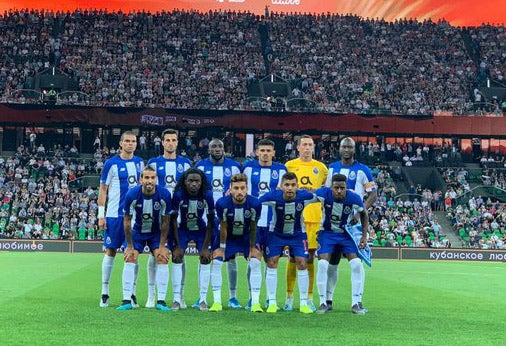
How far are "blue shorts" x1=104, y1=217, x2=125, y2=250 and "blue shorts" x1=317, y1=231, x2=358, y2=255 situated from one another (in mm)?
3033

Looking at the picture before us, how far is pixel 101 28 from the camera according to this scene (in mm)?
56781

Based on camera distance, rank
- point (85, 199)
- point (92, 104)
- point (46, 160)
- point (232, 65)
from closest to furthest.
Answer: point (85, 199), point (46, 160), point (92, 104), point (232, 65)

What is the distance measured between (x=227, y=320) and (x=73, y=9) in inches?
2038

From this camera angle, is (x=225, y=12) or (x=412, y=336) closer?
(x=412, y=336)

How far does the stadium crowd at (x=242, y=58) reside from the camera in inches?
2056

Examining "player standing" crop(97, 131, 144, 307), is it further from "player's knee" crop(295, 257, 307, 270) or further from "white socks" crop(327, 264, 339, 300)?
"white socks" crop(327, 264, 339, 300)

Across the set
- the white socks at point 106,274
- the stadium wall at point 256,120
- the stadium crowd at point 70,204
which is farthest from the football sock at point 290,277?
the stadium wall at point 256,120

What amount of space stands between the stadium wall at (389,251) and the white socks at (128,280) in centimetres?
2543

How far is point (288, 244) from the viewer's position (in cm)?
1259

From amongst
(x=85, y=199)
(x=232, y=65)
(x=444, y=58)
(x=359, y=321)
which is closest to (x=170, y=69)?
(x=232, y=65)

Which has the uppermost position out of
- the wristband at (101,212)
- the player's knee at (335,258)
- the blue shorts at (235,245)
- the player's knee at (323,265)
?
the wristband at (101,212)

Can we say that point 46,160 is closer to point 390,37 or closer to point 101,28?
point 101,28

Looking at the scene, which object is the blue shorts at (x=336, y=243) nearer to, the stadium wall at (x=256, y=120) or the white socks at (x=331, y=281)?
the white socks at (x=331, y=281)

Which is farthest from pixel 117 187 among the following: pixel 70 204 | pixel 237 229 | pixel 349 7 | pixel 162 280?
pixel 349 7
